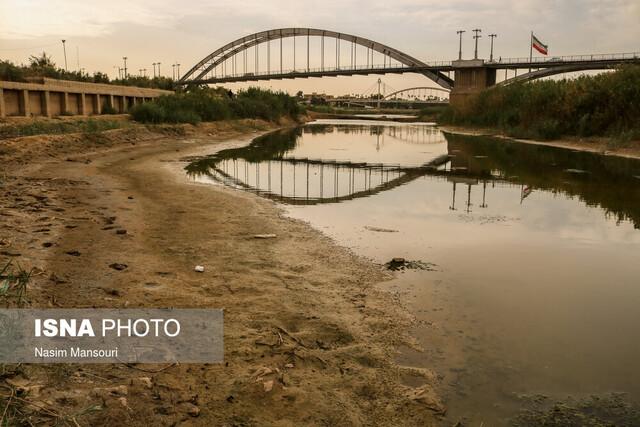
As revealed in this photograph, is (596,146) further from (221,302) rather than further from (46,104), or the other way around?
(46,104)

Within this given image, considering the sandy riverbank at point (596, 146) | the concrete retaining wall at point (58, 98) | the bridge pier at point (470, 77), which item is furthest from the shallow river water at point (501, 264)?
the bridge pier at point (470, 77)

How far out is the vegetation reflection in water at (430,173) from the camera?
1508 centimetres

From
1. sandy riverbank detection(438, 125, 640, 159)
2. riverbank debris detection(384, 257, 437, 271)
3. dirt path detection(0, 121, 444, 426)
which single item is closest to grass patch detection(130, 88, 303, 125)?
sandy riverbank detection(438, 125, 640, 159)

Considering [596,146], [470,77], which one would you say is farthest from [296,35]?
[596,146]

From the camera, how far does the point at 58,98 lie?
37312 millimetres

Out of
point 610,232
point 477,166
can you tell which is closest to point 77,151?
point 477,166

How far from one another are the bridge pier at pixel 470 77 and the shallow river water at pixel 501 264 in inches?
2648

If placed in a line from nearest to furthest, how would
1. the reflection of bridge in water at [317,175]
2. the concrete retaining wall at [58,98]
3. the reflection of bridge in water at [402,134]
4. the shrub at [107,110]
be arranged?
the reflection of bridge in water at [317,175], the concrete retaining wall at [58,98], the shrub at [107,110], the reflection of bridge in water at [402,134]

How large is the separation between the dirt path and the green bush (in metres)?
26.6

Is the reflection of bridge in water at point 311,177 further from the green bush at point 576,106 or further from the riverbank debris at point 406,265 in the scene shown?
the green bush at point 576,106

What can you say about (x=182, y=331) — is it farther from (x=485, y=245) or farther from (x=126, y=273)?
(x=485, y=245)

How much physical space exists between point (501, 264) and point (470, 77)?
82863 millimetres

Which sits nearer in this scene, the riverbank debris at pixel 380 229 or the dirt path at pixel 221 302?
the dirt path at pixel 221 302

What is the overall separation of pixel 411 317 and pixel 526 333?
1201mm
